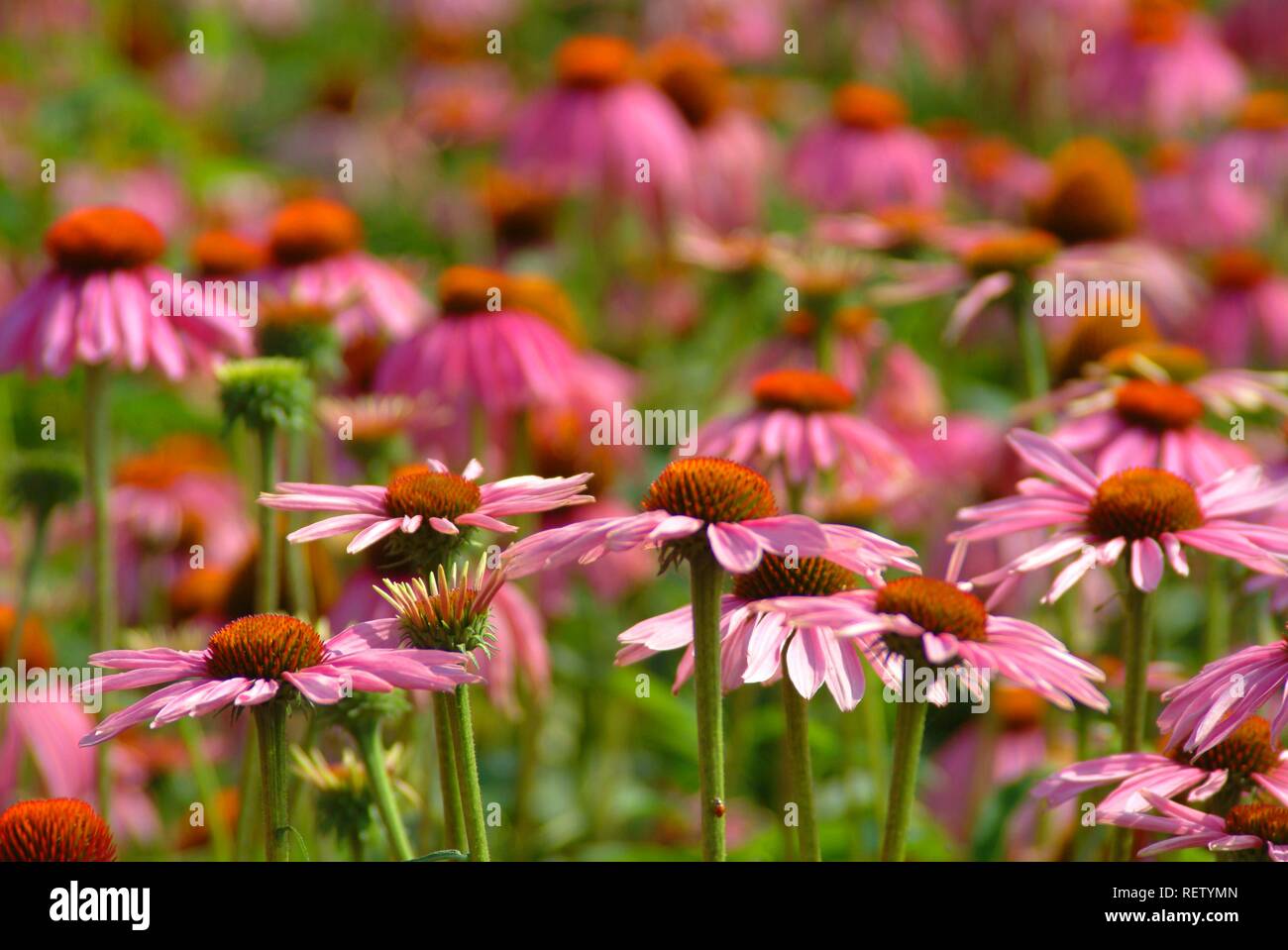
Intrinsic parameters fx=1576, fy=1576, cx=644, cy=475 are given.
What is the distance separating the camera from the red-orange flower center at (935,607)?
1326mm

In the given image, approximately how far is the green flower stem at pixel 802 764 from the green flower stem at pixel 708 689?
11 cm

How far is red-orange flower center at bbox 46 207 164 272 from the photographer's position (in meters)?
2.28

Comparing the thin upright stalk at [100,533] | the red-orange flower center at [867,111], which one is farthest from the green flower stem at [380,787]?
the red-orange flower center at [867,111]

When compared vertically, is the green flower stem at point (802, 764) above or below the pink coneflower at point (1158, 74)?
below

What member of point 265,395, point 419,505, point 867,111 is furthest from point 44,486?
point 867,111

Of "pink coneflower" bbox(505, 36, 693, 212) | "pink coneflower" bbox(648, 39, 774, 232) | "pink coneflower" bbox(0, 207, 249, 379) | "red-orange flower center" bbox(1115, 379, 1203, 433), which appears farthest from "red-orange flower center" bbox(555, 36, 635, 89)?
"red-orange flower center" bbox(1115, 379, 1203, 433)

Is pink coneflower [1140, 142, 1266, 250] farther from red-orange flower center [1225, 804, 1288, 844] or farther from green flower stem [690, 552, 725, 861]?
green flower stem [690, 552, 725, 861]

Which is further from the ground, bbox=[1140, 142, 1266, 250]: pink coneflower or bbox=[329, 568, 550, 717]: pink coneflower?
bbox=[1140, 142, 1266, 250]: pink coneflower

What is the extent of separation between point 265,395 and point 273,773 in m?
0.81

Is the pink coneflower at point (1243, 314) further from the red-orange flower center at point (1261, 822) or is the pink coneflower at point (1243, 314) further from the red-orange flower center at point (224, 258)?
the red-orange flower center at point (1261, 822)

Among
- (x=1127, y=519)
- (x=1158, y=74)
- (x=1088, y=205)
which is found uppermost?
(x=1158, y=74)

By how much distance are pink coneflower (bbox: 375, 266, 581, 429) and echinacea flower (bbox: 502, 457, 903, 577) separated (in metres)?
1.23

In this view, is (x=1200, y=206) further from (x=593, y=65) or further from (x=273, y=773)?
(x=273, y=773)

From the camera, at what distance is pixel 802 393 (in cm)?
231
